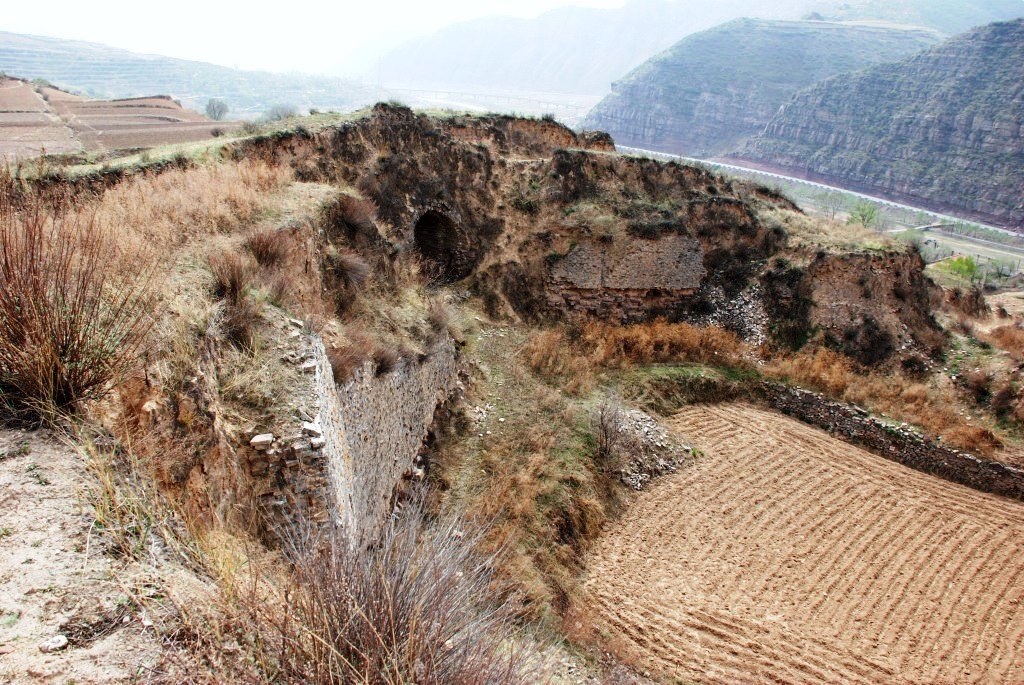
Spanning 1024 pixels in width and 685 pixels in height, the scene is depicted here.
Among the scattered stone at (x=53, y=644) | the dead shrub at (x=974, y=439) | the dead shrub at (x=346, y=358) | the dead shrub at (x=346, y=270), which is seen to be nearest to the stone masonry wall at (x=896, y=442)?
the dead shrub at (x=974, y=439)

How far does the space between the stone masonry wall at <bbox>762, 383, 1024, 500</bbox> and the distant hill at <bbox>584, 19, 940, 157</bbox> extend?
8578cm

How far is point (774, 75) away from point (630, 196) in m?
111

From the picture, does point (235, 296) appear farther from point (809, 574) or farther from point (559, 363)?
point (809, 574)

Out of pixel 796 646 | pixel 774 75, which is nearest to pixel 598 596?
pixel 796 646

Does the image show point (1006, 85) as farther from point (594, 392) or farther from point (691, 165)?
point (594, 392)

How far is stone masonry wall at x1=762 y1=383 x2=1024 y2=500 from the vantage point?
1134 cm

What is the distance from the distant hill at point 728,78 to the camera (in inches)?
3863

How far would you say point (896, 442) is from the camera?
1216cm

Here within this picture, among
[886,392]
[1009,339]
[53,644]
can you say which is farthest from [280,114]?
[1009,339]

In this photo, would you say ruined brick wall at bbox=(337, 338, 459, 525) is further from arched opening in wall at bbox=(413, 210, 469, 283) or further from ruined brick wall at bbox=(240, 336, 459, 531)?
arched opening in wall at bbox=(413, 210, 469, 283)

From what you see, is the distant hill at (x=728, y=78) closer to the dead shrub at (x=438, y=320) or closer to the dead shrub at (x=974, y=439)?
the dead shrub at (x=974, y=439)

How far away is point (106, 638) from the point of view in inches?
95.7

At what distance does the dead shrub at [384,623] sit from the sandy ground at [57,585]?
58 centimetres

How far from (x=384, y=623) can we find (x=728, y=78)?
12390cm
